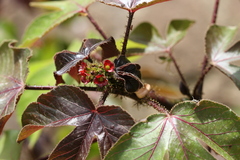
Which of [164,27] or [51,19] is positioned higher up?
[51,19]

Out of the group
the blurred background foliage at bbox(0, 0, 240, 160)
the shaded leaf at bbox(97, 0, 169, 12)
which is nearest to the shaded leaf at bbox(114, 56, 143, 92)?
the shaded leaf at bbox(97, 0, 169, 12)

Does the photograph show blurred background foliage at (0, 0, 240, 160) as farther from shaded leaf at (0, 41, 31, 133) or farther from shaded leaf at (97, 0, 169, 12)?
shaded leaf at (97, 0, 169, 12)

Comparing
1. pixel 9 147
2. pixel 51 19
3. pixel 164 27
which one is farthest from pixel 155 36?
pixel 164 27

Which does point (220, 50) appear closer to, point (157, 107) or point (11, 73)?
point (157, 107)

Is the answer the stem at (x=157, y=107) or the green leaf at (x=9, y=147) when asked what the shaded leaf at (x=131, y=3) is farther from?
the green leaf at (x=9, y=147)

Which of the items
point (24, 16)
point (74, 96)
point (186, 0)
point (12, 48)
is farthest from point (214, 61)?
point (24, 16)

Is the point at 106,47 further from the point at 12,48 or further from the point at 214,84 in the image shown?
the point at 214,84

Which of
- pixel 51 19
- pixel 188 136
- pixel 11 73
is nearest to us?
pixel 188 136
